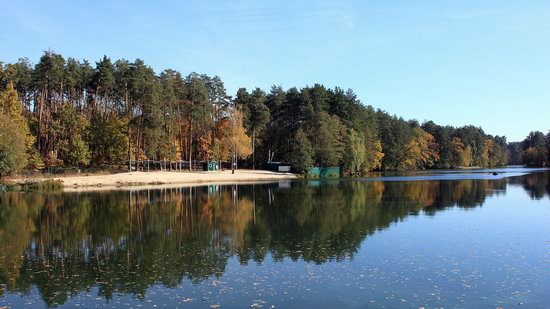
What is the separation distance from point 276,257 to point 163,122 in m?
57.6

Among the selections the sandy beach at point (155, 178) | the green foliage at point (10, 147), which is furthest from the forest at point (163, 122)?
the sandy beach at point (155, 178)

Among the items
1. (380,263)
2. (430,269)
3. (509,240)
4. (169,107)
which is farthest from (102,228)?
(169,107)

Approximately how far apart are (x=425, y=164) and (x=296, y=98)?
75249 millimetres

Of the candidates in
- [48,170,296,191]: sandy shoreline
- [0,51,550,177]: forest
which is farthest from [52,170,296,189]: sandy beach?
[0,51,550,177]: forest

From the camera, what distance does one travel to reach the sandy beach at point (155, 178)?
A: 197ft

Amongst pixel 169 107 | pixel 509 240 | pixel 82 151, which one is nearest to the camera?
pixel 509 240

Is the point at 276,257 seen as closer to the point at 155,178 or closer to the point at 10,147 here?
the point at 10,147

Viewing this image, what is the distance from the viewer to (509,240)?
850 inches

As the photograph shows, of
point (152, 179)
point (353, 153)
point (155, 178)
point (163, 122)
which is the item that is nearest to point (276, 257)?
point (152, 179)

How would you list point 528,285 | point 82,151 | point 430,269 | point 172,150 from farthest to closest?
point 172,150 < point 82,151 < point 430,269 < point 528,285

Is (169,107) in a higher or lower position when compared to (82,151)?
higher

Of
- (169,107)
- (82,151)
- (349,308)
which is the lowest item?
(349,308)

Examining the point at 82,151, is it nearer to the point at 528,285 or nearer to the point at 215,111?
the point at 215,111

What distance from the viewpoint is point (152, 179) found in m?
67.4
